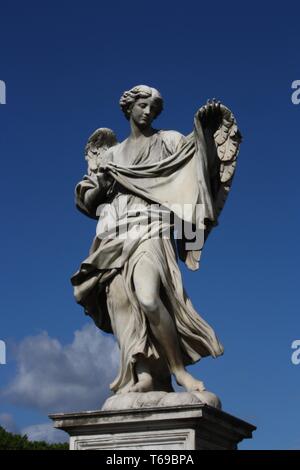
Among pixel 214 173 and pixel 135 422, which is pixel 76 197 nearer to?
pixel 214 173

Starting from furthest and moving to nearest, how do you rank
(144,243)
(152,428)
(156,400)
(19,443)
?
(19,443), (144,243), (156,400), (152,428)

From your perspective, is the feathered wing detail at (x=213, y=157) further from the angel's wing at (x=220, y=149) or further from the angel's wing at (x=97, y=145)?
the angel's wing at (x=97, y=145)

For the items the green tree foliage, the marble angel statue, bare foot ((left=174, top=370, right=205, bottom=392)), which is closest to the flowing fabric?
the marble angel statue

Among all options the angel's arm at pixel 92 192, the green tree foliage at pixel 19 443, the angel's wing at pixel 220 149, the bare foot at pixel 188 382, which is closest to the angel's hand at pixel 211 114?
the angel's wing at pixel 220 149

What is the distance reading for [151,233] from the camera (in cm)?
1035

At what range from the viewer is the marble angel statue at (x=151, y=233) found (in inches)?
390

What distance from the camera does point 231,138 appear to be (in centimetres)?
1081

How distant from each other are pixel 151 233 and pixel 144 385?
73.8 inches

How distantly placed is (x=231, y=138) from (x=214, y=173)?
51cm

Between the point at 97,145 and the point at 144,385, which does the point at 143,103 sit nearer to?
the point at 97,145

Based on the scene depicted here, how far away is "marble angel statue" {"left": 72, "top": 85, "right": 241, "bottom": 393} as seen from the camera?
9.91 m

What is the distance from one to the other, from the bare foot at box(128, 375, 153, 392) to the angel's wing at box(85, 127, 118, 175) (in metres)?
3.38

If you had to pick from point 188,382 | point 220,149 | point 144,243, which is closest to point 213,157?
point 220,149
